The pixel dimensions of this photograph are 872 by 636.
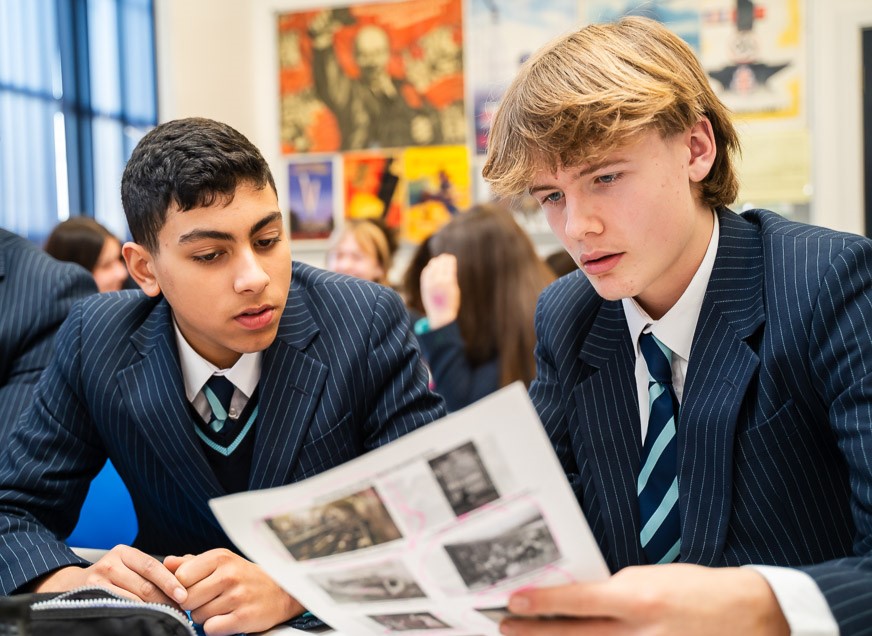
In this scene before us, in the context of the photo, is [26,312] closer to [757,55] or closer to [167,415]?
[167,415]

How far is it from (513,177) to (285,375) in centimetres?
47

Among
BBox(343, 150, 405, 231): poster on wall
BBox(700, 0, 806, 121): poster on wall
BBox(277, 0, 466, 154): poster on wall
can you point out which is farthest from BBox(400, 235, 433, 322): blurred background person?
BBox(700, 0, 806, 121): poster on wall

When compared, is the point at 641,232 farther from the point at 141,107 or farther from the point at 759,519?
the point at 141,107

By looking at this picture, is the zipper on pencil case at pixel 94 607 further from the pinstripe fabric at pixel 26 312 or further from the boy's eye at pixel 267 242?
the pinstripe fabric at pixel 26 312

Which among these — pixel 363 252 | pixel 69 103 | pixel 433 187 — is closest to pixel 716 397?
pixel 363 252

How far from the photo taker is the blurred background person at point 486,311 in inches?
113

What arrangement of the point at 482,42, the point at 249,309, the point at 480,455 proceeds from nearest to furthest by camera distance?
the point at 480,455
the point at 249,309
the point at 482,42

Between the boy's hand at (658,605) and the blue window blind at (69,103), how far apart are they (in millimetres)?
4330

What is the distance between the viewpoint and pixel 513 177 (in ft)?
4.03

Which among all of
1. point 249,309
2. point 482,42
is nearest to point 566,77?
point 249,309

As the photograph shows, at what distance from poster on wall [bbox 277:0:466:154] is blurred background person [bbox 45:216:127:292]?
6.51ft

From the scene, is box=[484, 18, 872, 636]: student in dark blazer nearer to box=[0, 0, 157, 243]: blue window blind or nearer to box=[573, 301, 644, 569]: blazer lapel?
box=[573, 301, 644, 569]: blazer lapel

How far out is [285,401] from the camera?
4.60 ft

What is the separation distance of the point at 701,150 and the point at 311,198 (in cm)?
474
